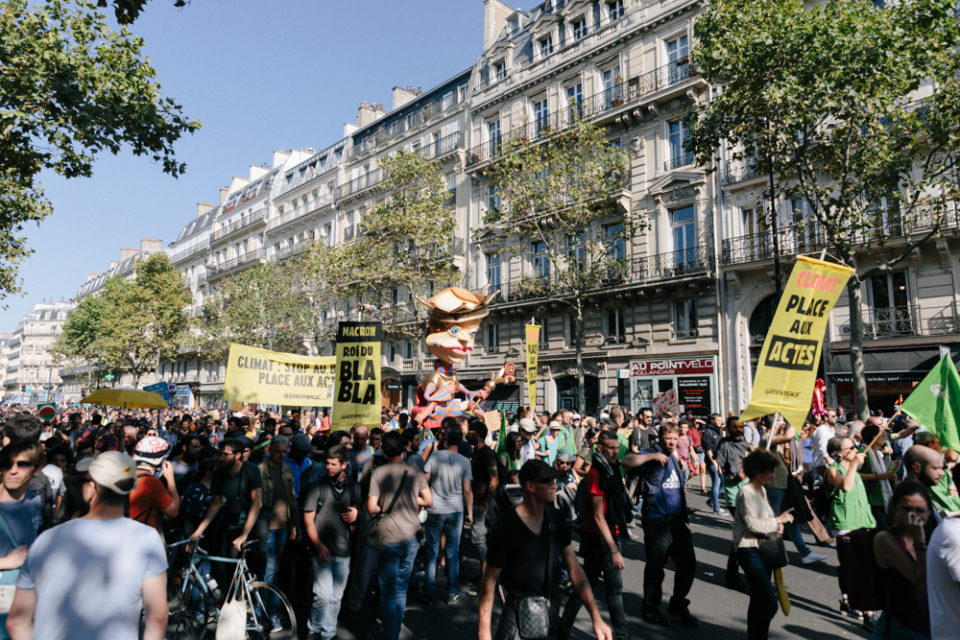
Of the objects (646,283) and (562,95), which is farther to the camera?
(562,95)

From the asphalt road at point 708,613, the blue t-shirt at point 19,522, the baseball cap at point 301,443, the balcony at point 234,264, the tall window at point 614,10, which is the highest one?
the tall window at point 614,10

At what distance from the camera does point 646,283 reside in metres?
22.5

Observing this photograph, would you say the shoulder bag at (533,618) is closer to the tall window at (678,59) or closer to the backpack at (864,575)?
the backpack at (864,575)

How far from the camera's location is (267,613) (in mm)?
5129

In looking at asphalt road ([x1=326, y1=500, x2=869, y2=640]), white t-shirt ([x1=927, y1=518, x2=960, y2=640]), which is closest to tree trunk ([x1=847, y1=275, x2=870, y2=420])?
asphalt road ([x1=326, y1=500, x2=869, y2=640])

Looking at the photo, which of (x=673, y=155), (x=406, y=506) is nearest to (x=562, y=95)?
(x=673, y=155)

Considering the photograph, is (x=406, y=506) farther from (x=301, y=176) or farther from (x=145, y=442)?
(x=301, y=176)

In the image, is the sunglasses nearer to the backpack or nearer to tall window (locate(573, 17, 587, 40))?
the backpack

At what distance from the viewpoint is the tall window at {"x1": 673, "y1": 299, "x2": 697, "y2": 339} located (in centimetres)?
2216

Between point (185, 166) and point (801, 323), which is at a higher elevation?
point (185, 166)

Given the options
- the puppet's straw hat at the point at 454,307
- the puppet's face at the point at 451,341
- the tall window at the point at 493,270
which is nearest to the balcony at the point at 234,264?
the tall window at the point at 493,270

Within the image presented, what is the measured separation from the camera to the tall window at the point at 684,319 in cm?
2216

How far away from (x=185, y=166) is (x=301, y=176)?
37.0 metres

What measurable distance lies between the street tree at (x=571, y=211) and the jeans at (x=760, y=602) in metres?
15.6
